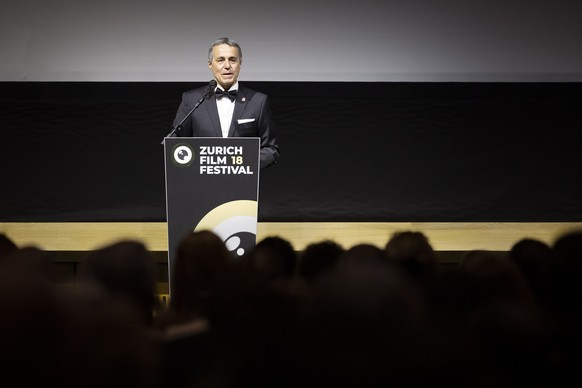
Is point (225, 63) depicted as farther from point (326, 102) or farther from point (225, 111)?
point (326, 102)

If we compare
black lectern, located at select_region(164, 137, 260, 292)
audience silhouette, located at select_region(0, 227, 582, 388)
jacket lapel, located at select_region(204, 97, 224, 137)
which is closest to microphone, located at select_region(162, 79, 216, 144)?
jacket lapel, located at select_region(204, 97, 224, 137)

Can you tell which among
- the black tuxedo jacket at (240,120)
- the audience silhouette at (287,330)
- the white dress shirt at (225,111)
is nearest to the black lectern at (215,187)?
the black tuxedo jacket at (240,120)

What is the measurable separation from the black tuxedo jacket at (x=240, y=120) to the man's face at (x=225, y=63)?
9 centimetres

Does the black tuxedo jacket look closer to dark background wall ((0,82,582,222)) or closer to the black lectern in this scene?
the black lectern

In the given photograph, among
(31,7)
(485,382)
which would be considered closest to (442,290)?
(485,382)

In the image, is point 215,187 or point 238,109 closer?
point 215,187

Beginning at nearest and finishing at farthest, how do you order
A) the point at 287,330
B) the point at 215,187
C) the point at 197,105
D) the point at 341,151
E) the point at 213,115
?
1. the point at 287,330
2. the point at 215,187
3. the point at 197,105
4. the point at 213,115
5. the point at 341,151

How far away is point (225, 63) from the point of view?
4086mm

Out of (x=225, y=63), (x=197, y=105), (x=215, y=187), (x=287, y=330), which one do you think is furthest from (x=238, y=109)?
(x=287, y=330)

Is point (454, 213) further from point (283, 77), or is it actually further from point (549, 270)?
point (549, 270)

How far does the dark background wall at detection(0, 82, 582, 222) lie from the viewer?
5324 millimetres

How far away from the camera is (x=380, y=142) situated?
5469 millimetres

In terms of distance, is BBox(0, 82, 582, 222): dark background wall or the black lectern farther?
BBox(0, 82, 582, 222): dark background wall

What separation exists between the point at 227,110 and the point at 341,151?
59.2 inches
